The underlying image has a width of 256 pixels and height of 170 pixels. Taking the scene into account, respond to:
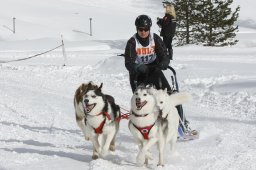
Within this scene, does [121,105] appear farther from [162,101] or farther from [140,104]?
[140,104]

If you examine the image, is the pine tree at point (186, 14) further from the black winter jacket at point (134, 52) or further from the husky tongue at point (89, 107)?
the husky tongue at point (89, 107)

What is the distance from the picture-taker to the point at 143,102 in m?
4.70

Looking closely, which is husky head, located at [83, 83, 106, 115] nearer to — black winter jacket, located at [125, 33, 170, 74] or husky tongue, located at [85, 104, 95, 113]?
husky tongue, located at [85, 104, 95, 113]

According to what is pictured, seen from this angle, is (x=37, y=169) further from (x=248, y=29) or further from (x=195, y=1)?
(x=248, y=29)

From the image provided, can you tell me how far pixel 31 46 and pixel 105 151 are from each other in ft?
70.1

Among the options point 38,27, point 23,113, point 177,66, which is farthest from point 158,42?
point 38,27

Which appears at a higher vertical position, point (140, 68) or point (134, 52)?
point (134, 52)

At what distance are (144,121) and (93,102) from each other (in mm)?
581

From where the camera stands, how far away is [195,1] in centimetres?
2441

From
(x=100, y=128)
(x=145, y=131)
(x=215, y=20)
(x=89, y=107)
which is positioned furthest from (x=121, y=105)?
(x=215, y=20)

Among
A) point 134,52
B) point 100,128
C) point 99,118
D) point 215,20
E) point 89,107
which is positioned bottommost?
point 100,128

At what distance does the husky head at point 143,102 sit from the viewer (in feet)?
15.4

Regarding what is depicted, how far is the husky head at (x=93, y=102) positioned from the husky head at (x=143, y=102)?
0.39 metres

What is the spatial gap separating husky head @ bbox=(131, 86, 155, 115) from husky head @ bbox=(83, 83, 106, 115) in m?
0.39
